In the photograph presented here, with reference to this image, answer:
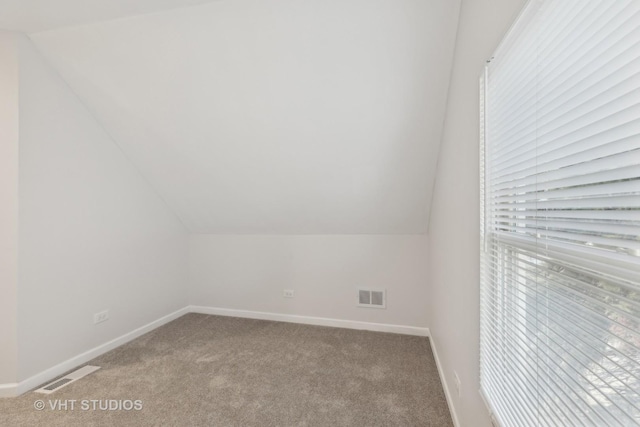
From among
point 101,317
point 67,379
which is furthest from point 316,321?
point 67,379

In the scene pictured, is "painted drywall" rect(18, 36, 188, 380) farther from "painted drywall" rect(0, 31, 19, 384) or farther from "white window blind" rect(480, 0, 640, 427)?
"white window blind" rect(480, 0, 640, 427)

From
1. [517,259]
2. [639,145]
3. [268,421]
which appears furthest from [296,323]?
[639,145]

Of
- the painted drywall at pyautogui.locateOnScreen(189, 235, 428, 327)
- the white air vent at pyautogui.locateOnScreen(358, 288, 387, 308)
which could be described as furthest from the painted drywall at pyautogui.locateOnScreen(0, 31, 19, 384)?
the white air vent at pyautogui.locateOnScreen(358, 288, 387, 308)

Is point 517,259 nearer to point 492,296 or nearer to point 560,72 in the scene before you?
point 492,296

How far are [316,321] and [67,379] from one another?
7.45 ft

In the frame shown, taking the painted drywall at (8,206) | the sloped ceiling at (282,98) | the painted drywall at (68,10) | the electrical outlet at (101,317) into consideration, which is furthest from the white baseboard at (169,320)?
the painted drywall at (68,10)

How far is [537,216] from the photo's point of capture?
0.89 metres

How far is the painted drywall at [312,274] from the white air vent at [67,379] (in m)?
1.49

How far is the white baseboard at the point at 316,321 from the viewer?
3.35 m

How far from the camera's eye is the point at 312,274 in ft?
12.0

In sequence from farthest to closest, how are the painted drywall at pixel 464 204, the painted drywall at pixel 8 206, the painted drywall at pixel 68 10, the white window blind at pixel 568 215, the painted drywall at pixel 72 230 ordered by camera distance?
the painted drywall at pixel 72 230, the painted drywall at pixel 8 206, the painted drywall at pixel 68 10, the painted drywall at pixel 464 204, the white window blind at pixel 568 215

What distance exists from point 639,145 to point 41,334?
3468mm

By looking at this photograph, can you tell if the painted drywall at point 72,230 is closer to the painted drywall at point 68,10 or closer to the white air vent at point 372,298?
the painted drywall at point 68,10

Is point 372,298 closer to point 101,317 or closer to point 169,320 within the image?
point 169,320
